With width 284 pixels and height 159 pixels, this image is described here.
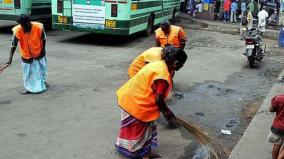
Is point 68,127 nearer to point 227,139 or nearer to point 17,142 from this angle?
point 17,142

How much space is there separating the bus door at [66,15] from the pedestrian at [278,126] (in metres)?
9.33

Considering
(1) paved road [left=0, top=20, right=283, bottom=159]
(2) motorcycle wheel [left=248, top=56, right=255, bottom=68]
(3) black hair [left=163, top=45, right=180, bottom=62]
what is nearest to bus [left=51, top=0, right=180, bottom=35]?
(1) paved road [left=0, top=20, right=283, bottom=159]

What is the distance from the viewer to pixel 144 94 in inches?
176

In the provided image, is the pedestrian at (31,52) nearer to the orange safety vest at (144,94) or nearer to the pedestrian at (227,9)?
the orange safety vest at (144,94)

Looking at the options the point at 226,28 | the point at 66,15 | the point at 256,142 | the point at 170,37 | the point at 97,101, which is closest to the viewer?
the point at 256,142

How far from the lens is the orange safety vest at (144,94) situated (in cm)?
440

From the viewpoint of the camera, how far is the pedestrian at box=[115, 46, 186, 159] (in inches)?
171

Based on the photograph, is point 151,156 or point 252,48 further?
point 252,48

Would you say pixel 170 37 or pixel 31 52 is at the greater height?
pixel 170 37

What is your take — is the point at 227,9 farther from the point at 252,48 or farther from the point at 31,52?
the point at 31,52

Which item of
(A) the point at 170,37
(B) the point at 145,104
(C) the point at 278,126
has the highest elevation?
(A) the point at 170,37

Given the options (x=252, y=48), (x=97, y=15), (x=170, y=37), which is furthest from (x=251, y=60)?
(x=97, y=15)

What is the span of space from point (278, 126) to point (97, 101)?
349cm

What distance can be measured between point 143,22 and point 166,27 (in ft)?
24.0
